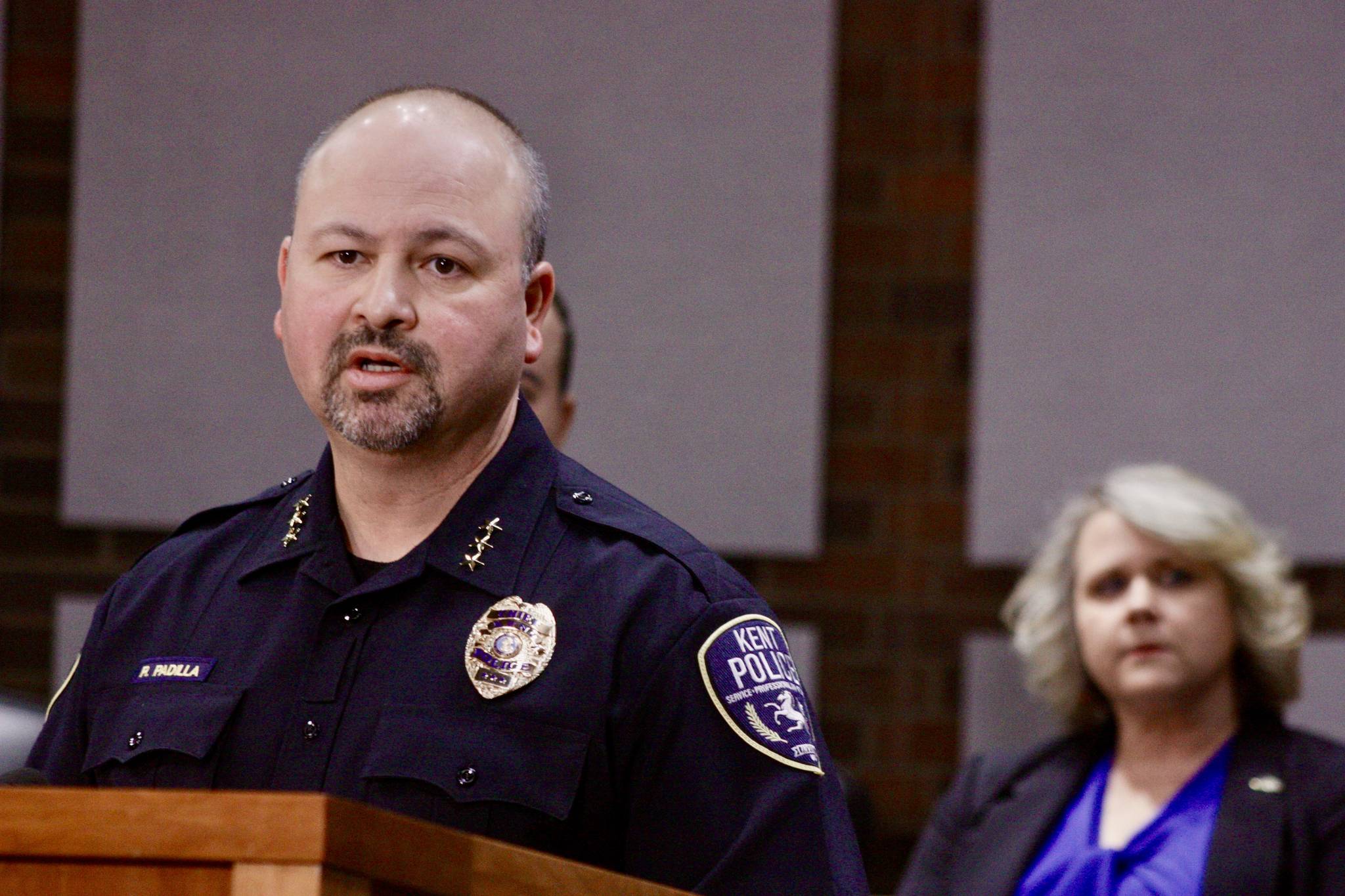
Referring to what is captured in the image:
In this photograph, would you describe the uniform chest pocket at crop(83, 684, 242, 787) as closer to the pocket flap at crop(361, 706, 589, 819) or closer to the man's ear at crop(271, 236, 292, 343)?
the pocket flap at crop(361, 706, 589, 819)

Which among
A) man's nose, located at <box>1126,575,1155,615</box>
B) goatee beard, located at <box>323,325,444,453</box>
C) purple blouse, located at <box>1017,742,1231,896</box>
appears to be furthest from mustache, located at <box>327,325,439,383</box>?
man's nose, located at <box>1126,575,1155,615</box>

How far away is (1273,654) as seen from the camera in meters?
3.02

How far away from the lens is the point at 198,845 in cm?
86

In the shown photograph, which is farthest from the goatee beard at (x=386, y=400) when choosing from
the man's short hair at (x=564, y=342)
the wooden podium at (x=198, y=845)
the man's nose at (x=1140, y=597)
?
the man's nose at (x=1140, y=597)

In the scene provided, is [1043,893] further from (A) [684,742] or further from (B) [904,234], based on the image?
(A) [684,742]

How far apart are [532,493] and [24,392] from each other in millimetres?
2256

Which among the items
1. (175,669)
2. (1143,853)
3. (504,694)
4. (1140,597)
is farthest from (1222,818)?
(175,669)

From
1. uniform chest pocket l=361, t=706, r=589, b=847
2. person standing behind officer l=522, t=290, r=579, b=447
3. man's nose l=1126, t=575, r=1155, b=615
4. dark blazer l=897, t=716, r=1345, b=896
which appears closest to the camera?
uniform chest pocket l=361, t=706, r=589, b=847

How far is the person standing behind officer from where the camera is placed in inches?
96.3

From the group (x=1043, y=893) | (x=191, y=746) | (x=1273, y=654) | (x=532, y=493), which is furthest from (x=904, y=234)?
(x=191, y=746)

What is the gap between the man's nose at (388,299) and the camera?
1.40 metres

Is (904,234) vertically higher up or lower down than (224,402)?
higher up

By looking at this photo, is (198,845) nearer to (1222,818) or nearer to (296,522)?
(296,522)

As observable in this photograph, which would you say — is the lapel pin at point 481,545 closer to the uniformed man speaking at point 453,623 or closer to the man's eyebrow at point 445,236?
the uniformed man speaking at point 453,623
